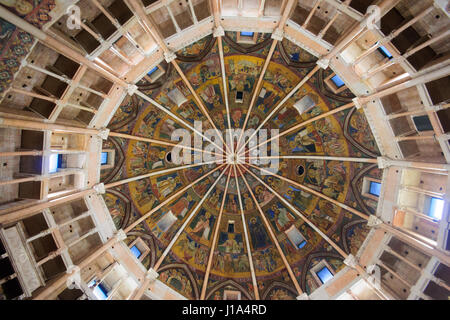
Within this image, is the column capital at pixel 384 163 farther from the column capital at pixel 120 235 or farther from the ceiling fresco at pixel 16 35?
the ceiling fresco at pixel 16 35

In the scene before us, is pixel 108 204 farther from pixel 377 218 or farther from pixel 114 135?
pixel 377 218

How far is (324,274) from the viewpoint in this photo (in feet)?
60.8

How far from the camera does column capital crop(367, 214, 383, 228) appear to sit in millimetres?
15891

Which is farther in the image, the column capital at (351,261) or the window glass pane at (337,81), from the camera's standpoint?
the column capital at (351,261)

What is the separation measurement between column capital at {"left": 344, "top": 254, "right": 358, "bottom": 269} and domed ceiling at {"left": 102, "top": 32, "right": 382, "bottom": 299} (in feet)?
1.92

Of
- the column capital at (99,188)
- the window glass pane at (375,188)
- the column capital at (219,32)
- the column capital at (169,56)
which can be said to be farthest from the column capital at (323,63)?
the column capital at (99,188)

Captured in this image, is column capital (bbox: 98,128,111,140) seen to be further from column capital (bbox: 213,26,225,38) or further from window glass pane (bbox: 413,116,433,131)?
window glass pane (bbox: 413,116,433,131)

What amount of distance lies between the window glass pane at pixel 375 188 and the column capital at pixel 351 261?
13.7 ft

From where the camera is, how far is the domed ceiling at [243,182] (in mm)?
17078

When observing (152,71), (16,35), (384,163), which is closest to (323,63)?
(384,163)

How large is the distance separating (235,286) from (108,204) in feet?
35.4

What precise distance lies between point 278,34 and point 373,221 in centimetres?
1205

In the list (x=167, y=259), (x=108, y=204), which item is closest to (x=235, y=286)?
(x=167, y=259)

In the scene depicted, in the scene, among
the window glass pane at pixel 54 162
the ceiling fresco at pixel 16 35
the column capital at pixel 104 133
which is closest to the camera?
the ceiling fresco at pixel 16 35
